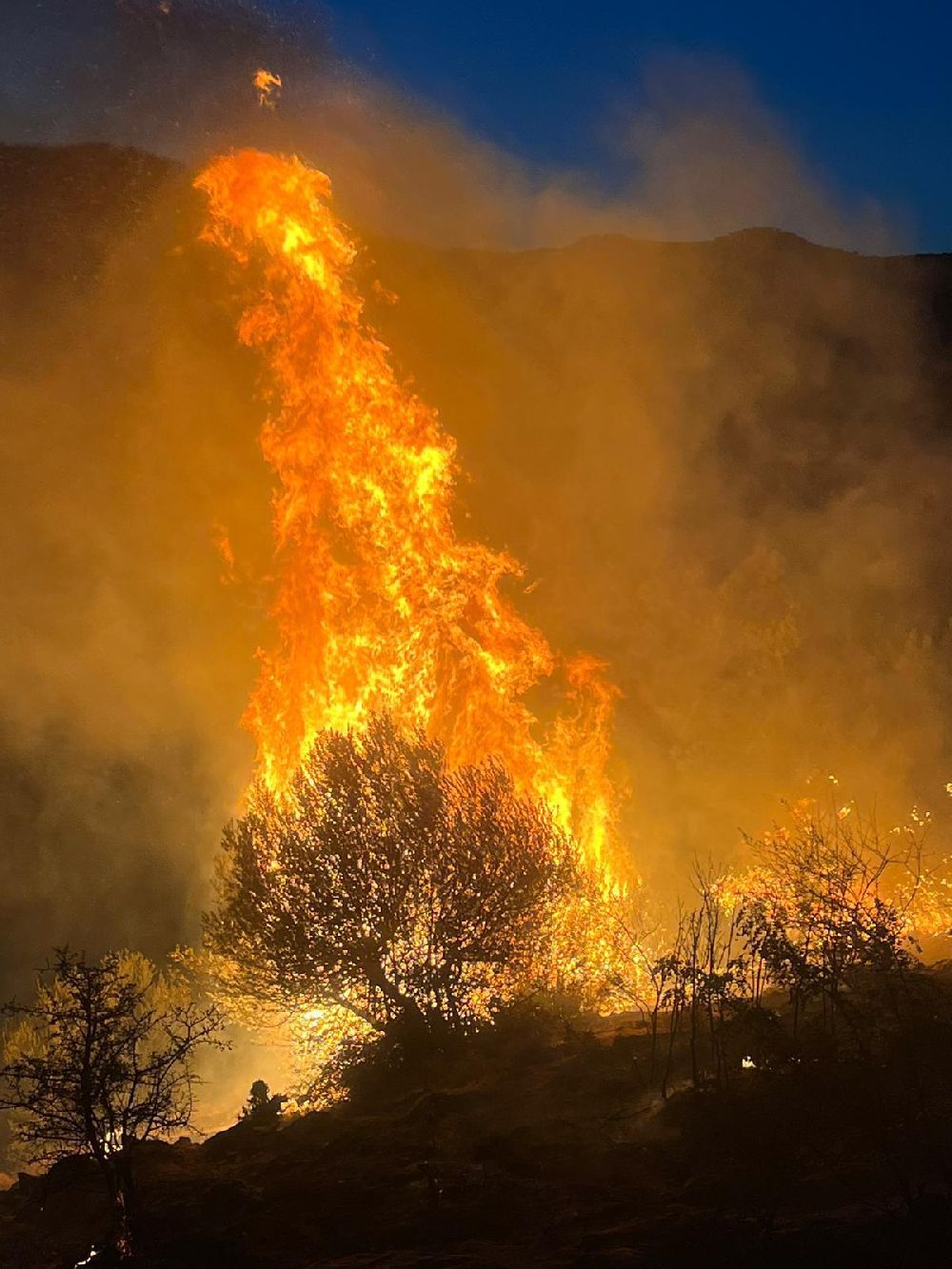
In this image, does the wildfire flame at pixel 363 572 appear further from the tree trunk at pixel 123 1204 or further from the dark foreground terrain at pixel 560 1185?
the tree trunk at pixel 123 1204

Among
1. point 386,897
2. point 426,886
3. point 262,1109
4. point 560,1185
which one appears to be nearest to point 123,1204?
point 560,1185

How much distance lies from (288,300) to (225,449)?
1894 centimetres

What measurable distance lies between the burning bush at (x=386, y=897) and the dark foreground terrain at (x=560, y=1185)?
3.92m

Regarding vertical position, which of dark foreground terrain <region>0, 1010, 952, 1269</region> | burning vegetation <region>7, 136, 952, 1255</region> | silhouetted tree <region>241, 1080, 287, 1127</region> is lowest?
dark foreground terrain <region>0, 1010, 952, 1269</region>

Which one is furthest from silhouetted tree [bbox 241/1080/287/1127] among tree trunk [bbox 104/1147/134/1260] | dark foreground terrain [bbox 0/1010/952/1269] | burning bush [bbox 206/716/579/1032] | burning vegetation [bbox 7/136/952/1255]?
tree trunk [bbox 104/1147/134/1260]

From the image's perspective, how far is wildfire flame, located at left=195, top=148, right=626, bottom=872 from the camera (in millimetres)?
40719

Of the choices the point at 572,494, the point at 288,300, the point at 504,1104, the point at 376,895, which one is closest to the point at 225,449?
the point at 288,300

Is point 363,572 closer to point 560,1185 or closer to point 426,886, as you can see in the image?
point 426,886

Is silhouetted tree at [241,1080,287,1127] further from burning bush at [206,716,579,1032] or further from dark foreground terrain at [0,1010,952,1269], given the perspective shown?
dark foreground terrain at [0,1010,952,1269]

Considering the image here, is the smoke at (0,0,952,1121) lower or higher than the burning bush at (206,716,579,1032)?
higher

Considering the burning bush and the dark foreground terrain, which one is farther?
the burning bush

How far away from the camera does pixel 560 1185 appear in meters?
15.5

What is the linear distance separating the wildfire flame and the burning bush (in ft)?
35.4

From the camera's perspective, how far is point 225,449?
64375mm
